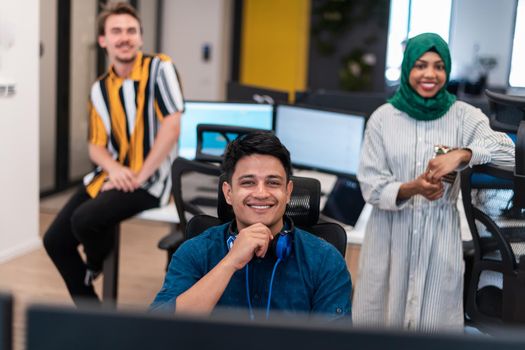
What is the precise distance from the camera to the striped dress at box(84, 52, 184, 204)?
133 inches

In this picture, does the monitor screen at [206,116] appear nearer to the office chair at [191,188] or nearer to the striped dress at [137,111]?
the striped dress at [137,111]

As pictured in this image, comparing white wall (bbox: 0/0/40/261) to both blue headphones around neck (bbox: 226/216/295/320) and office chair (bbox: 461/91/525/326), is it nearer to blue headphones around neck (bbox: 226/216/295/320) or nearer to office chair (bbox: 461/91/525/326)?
office chair (bbox: 461/91/525/326)

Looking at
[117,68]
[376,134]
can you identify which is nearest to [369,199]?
[376,134]

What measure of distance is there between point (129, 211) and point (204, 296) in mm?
1703

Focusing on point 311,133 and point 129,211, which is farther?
point 311,133

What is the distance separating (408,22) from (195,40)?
2.80 m

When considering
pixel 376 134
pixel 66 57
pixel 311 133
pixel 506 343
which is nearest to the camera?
pixel 506 343

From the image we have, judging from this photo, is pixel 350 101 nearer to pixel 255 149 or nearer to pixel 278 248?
pixel 255 149

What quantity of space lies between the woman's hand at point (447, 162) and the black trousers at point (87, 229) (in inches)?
52.8

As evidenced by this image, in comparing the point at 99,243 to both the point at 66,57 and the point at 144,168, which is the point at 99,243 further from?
the point at 66,57

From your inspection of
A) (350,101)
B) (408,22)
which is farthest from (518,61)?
(350,101)

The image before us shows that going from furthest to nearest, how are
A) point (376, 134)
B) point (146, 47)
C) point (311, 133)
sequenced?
point (146, 47)
point (311, 133)
point (376, 134)

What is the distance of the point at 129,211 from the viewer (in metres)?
3.35

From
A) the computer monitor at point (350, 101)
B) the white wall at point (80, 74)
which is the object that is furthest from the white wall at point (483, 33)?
the computer monitor at point (350, 101)
